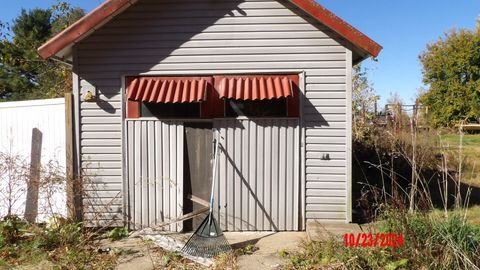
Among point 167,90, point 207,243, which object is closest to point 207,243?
point 207,243

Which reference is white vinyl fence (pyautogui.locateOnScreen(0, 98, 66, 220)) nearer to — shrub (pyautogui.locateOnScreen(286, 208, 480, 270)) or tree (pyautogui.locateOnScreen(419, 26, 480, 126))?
shrub (pyautogui.locateOnScreen(286, 208, 480, 270))

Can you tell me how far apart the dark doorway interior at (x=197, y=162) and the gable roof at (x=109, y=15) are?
198 cm

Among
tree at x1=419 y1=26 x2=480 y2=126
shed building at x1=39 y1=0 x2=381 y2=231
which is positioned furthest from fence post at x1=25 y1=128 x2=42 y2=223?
tree at x1=419 y1=26 x2=480 y2=126

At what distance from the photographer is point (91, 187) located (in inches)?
207

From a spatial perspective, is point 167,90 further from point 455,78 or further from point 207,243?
point 455,78

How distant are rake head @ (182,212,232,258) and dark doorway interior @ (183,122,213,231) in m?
0.79

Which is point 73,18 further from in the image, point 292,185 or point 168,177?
point 292,185

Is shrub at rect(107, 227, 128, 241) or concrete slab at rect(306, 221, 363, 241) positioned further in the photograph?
shrub at rect(107, 227, 128, 241)

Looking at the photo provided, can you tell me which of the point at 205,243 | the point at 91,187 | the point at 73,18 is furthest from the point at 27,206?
the point at 73,18

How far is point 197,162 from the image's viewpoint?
5.22 m

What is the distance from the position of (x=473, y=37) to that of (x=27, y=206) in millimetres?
30552

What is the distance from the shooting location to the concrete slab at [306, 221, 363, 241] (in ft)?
14.6

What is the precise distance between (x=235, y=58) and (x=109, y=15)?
6.33 ft

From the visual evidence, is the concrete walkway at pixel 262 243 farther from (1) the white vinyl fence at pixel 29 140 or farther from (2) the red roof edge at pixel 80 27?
(2) the red roof edge at pixel 80 27
